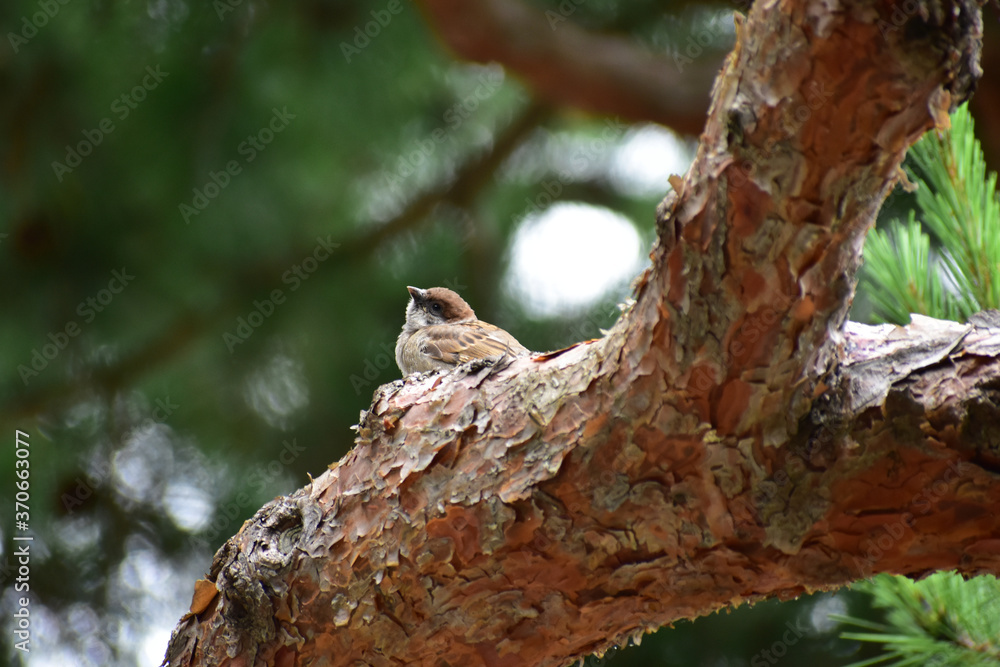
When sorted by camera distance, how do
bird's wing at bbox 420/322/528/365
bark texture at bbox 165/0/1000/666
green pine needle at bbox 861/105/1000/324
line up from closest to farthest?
1. bark texture at bbox 165/0/1000/666
2. green pine needle at bbox 861/105/1000/324
3. bird's wing at bbox 420/322/528/365

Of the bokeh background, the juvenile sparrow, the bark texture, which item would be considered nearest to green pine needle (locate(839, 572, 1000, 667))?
the bark texture

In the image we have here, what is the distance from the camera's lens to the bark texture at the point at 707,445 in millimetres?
1055

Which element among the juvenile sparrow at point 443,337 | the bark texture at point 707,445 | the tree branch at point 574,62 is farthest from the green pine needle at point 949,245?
the tree branch at point 574,62

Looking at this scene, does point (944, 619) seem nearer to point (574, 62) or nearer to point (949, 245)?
point (949, 245)

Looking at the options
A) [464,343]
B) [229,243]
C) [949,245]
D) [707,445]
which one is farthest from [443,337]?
[707,445]

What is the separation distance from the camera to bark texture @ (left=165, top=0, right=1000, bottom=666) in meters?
1.05

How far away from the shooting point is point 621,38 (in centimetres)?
401

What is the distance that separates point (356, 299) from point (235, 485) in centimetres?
109

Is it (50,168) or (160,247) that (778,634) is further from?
(50,168)

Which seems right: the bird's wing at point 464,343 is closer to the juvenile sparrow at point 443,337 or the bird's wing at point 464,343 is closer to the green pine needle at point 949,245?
the juvenile sparrow at point 443,337

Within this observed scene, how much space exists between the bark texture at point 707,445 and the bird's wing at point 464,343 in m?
1.40

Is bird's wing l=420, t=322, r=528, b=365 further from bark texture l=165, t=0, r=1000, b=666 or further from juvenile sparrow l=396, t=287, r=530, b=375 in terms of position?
bark texture l=165, t=0, r=1000, b=666

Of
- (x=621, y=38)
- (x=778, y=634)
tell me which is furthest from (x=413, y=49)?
(x=778, y=634)

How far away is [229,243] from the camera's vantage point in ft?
13.0
